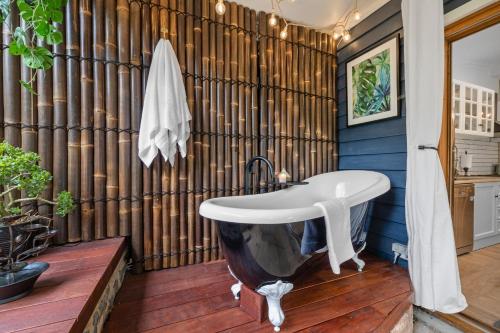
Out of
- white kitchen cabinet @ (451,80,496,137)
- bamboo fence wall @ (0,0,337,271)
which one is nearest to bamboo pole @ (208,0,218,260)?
bamboo fence wall @ (0,0,337,271)

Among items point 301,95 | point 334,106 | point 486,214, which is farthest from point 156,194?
point 486,214

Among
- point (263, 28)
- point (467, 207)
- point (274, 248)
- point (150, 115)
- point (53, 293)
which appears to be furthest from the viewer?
point (467, 207)

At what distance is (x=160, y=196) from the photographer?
1.81 m

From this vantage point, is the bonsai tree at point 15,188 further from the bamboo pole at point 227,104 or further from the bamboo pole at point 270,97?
the bamboo pole at point 270,97

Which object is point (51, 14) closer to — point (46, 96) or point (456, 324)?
point (46, 96)

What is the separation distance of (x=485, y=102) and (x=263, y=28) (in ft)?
11.6

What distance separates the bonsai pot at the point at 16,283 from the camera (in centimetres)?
90

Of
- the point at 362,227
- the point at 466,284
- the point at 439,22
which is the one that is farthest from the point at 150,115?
the point at 466,284

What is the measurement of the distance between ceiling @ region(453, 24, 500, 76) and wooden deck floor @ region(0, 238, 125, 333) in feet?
12.6

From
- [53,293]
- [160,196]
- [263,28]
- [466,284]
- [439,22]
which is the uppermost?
[263,28]

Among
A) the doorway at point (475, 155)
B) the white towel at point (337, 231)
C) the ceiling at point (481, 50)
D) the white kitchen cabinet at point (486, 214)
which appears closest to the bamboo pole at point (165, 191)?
the white towel at point (337, 231)

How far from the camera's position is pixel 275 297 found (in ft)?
3.85

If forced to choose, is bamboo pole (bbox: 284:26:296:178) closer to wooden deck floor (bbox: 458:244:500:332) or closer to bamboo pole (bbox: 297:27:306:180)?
bamboo pole (bbox: 297:27:306:180)

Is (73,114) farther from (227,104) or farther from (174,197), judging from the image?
(227,104)
